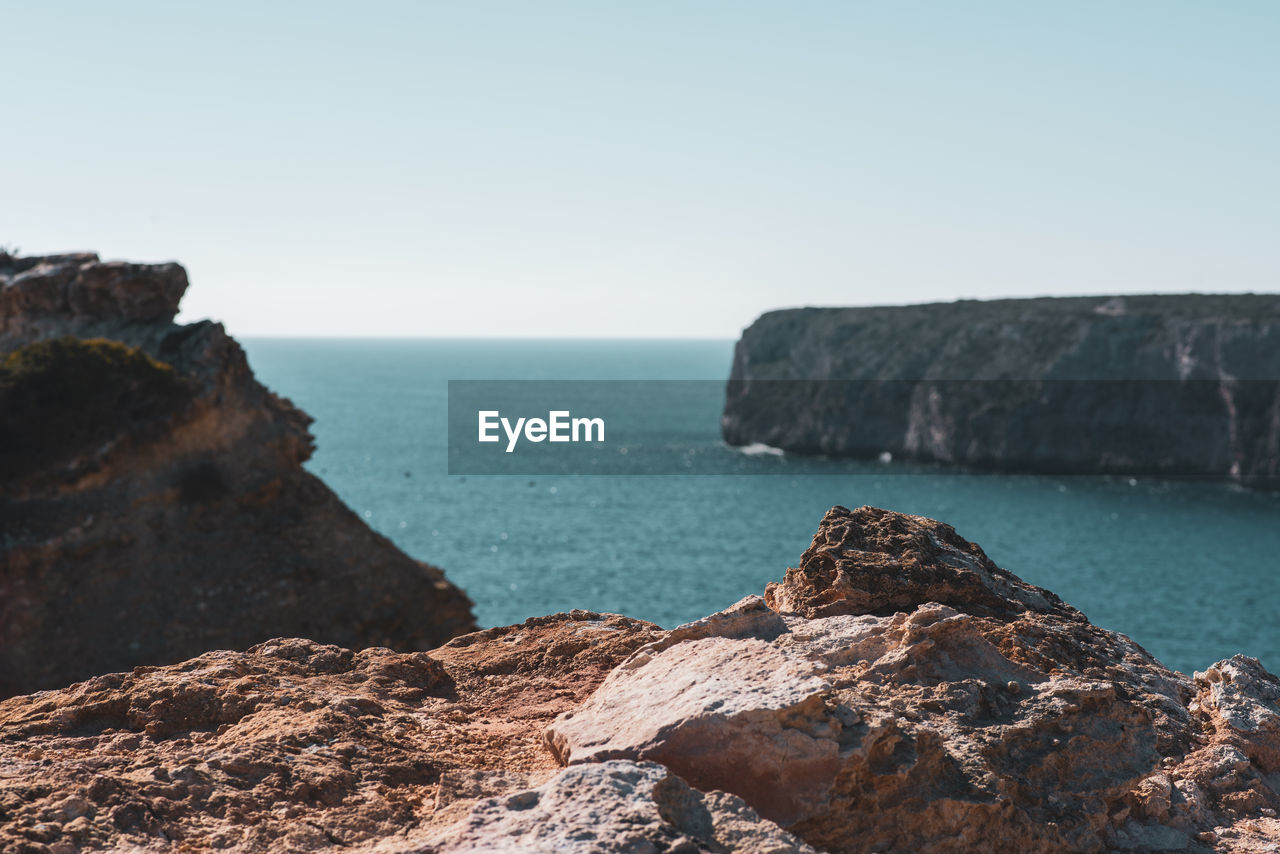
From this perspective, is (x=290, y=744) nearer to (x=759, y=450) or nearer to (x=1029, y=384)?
(x=1029, y=384)

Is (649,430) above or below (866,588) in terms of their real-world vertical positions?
below

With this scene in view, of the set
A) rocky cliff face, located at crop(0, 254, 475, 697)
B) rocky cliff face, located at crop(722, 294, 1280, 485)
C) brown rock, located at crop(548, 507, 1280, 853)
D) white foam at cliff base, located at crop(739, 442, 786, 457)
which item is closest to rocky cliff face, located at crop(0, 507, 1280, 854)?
brown rock, located at crop(548, 507, 1280, 853)

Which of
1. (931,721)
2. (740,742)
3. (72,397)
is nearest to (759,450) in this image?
(72,397)

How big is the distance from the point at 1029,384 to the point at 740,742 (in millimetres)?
125669

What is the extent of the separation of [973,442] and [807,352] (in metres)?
30.5

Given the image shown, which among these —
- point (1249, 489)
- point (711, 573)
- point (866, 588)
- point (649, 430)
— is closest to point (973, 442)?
point (1249, 489)

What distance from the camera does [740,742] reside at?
5422mm

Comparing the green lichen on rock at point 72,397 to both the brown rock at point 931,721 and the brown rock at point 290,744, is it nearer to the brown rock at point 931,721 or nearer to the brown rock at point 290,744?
the brown rock at point 290,744

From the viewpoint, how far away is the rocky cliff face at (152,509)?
98.4ft

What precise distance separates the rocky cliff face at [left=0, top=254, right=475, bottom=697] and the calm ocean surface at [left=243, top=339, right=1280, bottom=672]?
26.2 metres

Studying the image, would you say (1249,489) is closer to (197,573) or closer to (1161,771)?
(197,573)

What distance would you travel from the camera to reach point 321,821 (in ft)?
17.5

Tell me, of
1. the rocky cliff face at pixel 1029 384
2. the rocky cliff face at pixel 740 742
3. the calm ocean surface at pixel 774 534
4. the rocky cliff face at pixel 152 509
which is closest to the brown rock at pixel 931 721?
the rocky cliff face at pixel 740 742

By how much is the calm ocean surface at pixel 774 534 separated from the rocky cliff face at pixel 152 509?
2620cm
